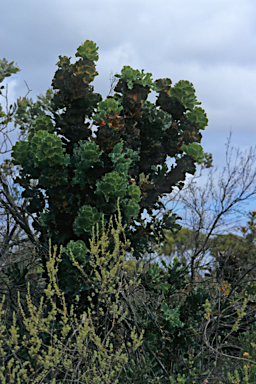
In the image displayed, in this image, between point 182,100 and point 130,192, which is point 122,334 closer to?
point 130,192

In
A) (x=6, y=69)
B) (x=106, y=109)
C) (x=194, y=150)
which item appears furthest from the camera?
(x=6, y=69)

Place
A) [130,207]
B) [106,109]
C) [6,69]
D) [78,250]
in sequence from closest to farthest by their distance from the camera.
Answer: [78,250], [130,207], [106,109], [6,69]

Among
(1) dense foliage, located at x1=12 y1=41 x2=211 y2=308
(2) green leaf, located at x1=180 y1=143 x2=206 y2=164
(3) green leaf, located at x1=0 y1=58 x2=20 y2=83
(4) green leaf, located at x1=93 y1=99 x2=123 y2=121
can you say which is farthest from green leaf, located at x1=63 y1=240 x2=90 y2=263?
(3) green leaf, located at x1=0 y1=58 x2=20 y2=83

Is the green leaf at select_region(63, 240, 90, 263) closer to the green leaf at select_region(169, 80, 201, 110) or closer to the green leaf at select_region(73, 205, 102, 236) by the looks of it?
the green leaf at select_region(73, 205, 102, 236)

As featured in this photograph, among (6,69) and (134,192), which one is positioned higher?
(6,69)

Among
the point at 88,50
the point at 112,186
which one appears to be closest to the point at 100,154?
the point at 112,186

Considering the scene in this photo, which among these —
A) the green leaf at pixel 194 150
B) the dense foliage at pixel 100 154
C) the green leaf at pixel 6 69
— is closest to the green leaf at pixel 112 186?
the dense foliage at pixel 100 154

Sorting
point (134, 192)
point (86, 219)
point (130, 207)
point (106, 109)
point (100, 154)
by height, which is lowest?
point (86, 219)

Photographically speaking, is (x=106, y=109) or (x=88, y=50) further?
(x=88, y=50)

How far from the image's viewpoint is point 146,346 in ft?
12.8

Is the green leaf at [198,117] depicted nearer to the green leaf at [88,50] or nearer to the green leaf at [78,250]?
the green leaf at [88,50]

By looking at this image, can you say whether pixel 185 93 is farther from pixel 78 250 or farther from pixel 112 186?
pixel 78 250

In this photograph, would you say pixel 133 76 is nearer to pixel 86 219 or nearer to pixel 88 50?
pixel 88 50

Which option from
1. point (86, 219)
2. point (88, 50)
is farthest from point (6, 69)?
point (86, 219)
